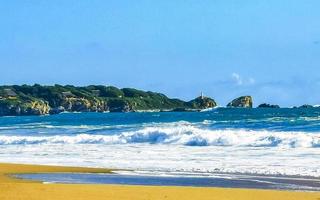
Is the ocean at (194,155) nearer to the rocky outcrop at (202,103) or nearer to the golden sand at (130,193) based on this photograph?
the golden sand at (130,193)

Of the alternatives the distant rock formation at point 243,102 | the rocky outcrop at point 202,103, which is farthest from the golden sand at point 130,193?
the rocky outcrop at point 202,103

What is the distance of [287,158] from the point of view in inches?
918

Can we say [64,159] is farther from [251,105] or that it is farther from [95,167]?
[251,105]

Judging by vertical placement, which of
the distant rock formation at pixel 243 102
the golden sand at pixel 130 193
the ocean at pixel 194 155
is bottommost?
the golden sand at pixel 130 193

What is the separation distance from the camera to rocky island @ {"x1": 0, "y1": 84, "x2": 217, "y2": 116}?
134875 mm

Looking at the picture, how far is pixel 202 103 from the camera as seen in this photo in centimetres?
13338

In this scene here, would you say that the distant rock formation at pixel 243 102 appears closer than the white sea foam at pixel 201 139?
No

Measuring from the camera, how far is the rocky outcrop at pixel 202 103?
5212 inches

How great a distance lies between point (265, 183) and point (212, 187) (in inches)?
62.9

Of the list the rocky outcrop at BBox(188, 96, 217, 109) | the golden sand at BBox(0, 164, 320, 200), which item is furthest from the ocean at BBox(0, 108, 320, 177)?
the rocky outcrop at BBox(188, 96, 217, 109)

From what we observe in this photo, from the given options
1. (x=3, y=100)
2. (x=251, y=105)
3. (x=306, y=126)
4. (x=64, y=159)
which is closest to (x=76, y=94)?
(x=3, y=100)

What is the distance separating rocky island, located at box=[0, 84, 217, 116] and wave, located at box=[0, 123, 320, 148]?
90861 mm

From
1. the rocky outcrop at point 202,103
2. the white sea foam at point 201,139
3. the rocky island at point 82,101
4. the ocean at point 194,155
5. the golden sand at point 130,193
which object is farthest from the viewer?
the rocky island at point 82,101

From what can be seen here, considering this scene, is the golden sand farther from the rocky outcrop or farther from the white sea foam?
the rocky outcrop
